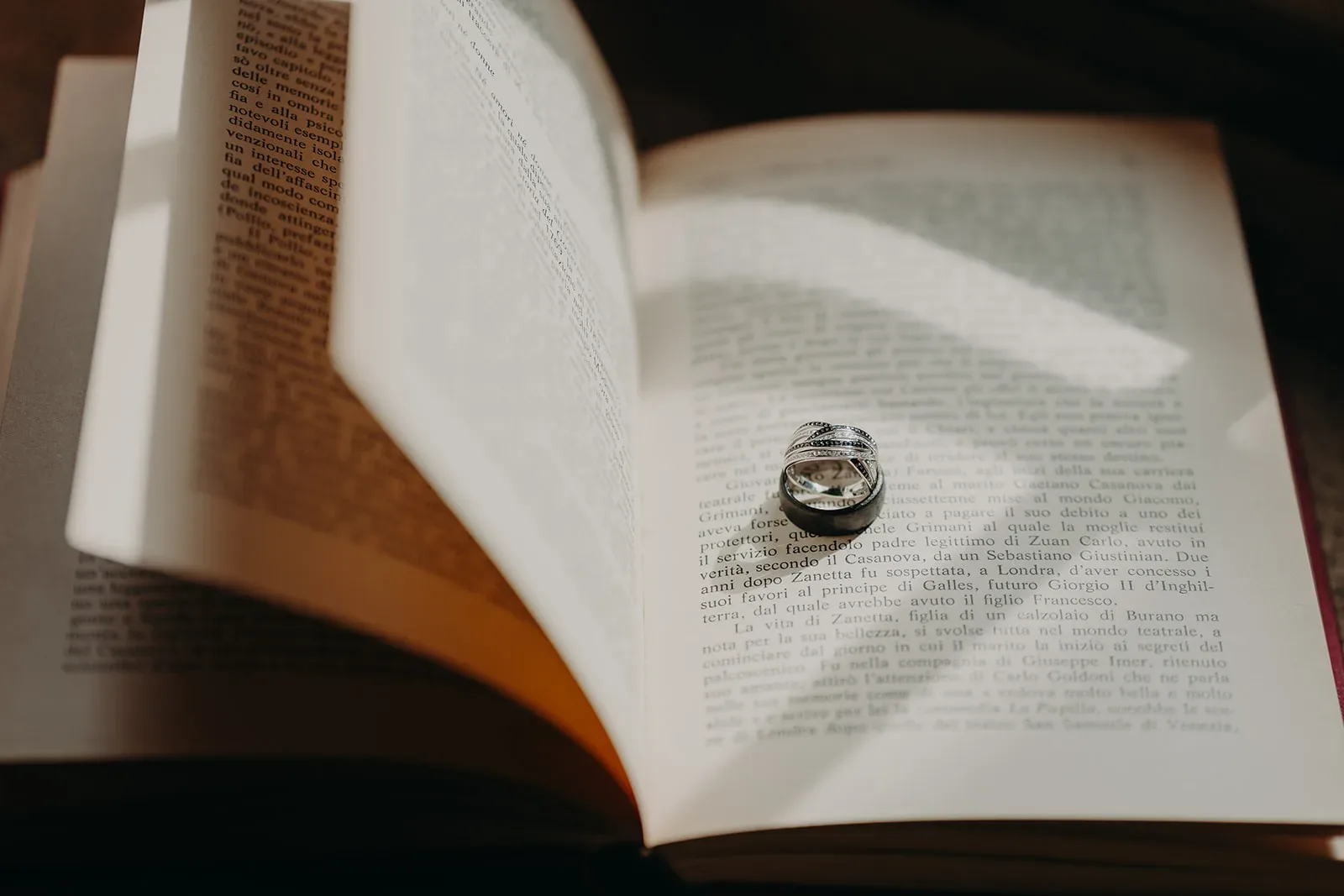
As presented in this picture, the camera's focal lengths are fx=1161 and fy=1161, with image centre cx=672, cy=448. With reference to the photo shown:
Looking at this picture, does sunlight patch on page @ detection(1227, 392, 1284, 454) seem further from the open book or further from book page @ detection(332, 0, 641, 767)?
book page @ detection(332, 0, 641, 767)

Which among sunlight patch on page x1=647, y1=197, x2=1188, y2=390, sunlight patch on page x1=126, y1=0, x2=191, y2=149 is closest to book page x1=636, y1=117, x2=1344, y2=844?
sunlight patch on page x1=647, y1=197, x2=1188, y2=390

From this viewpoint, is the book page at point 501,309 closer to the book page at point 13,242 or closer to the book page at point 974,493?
the book page at point 974,493

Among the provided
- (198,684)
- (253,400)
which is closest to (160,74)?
(253,400)

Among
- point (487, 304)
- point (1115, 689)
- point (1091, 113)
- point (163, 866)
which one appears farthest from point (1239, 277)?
point (163, 866)

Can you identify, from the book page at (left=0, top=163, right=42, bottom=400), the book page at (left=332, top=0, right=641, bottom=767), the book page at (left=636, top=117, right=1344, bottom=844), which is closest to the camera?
the book page at (left=332, top=0, right=641, bottom=767)

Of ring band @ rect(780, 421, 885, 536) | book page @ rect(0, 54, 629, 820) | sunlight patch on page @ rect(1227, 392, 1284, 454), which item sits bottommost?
book page @ rect(0, 54, 629, 820)

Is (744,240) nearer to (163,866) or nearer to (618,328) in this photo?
(618,328)

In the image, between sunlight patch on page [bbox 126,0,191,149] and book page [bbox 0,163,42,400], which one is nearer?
sunlight patch on page [bbox 126,0,191,149]
